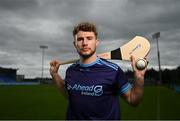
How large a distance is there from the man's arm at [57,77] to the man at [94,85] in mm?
377

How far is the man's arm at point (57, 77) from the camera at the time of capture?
3.72 m

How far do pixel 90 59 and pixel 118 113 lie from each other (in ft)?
1.79

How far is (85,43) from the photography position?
10.4 ft

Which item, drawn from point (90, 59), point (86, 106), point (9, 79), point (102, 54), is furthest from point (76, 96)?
point (9, 79)

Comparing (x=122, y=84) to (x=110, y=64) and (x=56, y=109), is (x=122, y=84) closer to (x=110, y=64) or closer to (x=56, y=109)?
(x=110, y=64)

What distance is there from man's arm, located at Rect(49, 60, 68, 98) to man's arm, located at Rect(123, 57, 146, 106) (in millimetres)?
777

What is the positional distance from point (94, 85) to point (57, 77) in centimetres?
80

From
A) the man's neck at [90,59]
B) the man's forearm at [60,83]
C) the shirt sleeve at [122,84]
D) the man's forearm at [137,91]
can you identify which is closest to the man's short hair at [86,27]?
the man's neck at [90,59]

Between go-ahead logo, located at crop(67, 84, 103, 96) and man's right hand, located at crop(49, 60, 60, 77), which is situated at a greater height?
man's right hand, located at crop(49, 60, 60, 77)

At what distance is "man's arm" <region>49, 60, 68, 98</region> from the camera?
12.2 feet

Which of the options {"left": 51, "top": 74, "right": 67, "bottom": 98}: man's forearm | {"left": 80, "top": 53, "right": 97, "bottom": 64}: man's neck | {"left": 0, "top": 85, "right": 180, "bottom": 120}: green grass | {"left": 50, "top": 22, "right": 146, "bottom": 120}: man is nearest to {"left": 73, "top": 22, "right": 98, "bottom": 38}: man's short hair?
{"left": 50, "top": 22, "right": 146, "bottom": 120}: man

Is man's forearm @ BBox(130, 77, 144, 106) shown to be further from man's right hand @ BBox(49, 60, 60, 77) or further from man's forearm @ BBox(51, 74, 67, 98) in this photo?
man's right hand @ BBox(49, 60, 60, 77)

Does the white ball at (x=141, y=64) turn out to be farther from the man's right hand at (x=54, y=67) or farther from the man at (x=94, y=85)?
the man's right hand at (x=54, y=67)

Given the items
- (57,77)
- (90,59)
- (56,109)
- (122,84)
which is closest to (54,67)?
(57,77)
